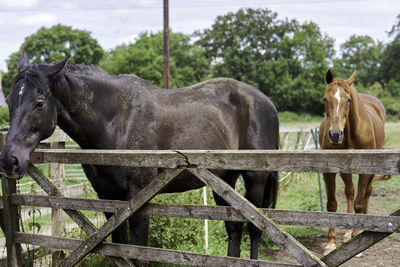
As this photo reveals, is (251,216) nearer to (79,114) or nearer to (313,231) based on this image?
(79,114)

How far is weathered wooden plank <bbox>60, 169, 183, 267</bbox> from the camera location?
9.11 ft

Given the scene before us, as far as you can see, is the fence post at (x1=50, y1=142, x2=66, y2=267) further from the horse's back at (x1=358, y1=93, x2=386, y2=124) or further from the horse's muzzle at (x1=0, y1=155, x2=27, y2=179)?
the horse's back at (x1=358, y1=93, x2=386, y2=124)

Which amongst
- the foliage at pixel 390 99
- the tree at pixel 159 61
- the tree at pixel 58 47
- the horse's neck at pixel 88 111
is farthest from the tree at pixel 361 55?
the horse's neck at pixel 88 111

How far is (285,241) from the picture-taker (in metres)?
2.48

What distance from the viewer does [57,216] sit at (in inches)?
189

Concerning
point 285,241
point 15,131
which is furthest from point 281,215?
point 15,131

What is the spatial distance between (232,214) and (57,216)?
2.87 m

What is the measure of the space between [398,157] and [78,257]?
2.48 metres

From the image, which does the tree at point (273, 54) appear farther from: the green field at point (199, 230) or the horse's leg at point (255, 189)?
the horse's leg at point (255, 189)

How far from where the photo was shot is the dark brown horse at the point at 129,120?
3.06 meters

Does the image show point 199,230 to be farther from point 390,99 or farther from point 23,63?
point 390,99

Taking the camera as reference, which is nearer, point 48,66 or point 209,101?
point 48,66

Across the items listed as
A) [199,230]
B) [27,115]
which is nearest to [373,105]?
[199,230]

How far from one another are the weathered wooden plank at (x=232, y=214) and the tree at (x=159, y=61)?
4024 cm
